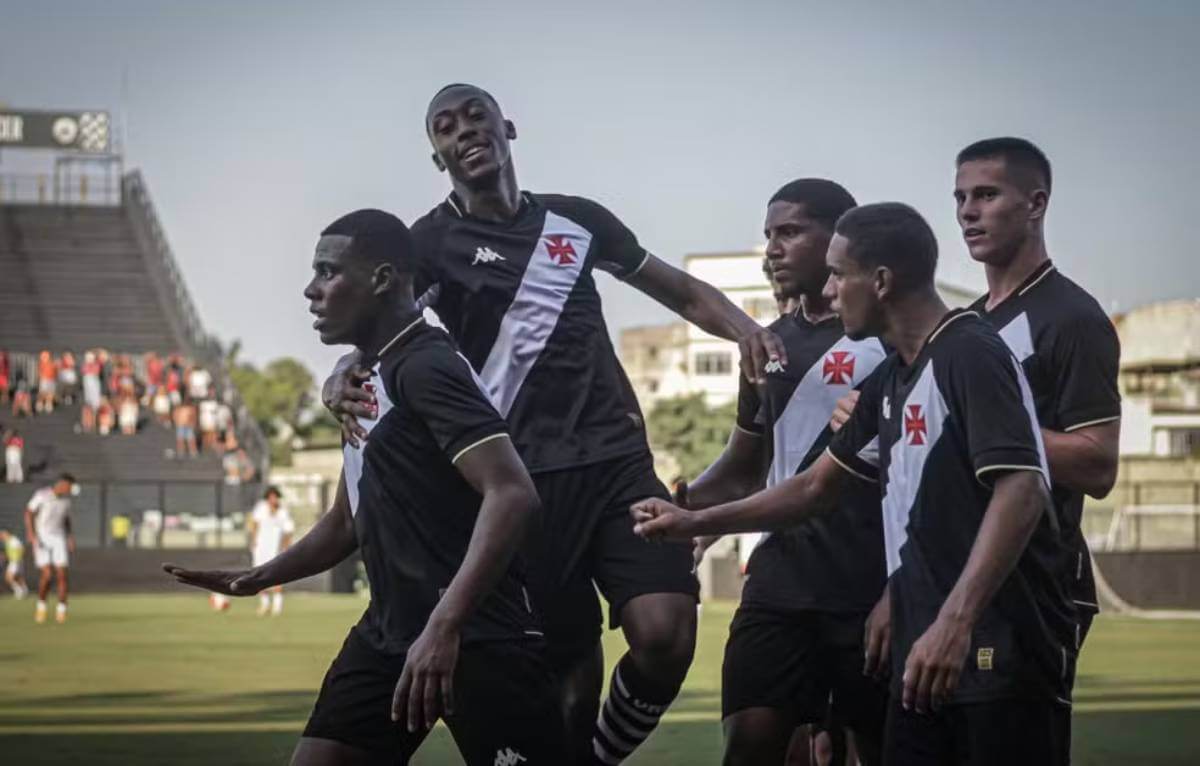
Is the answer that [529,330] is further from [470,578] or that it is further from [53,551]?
[53,551]

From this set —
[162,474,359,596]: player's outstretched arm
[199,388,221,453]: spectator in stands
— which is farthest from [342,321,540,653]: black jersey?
[199,388,221,453]: spectator in stands

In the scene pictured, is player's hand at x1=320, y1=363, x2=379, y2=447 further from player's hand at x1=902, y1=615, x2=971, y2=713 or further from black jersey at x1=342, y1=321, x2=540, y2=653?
player's hand at x1=902, y1=615, x2=971, y2=713

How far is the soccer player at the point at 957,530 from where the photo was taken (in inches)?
225

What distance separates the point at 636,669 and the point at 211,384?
183 ft

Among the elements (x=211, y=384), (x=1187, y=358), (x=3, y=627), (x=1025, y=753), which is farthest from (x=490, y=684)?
(x=1187, y=358)

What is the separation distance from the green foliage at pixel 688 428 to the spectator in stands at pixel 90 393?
27222 millimetres

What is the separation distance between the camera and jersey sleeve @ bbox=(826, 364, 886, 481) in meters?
6.50

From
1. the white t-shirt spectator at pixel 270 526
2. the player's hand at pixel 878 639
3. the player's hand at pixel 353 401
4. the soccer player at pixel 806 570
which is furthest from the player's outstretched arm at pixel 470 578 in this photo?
the white t-shirt spectator at pixel 270 526

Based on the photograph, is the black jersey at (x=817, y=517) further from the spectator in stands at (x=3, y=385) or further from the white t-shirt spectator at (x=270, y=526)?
the spectator in stands at (x=3, y=385)

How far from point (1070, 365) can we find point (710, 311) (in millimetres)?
1919

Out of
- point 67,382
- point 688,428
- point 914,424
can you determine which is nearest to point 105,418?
point 67,382

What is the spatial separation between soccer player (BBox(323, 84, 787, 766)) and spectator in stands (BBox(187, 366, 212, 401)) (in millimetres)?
53434

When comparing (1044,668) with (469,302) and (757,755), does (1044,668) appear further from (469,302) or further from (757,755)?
(469,302)

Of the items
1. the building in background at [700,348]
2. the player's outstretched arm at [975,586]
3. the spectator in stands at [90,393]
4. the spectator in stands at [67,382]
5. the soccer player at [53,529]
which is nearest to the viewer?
the player's outstretched arm at [975,586]
